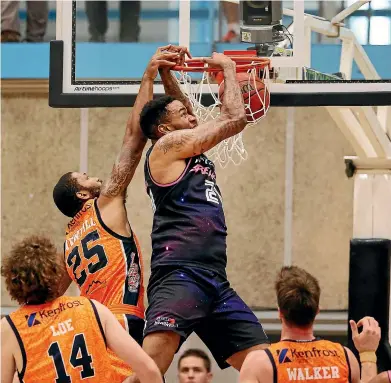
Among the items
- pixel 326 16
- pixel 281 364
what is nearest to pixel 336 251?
pixel 326 16

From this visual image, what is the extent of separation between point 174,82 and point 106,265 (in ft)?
3.84

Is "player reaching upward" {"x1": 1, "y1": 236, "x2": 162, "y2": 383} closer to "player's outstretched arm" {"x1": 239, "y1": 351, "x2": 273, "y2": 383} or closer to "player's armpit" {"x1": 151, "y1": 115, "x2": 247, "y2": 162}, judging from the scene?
"player's outstretched arm" {"x1": 239, "y1": 351, "x2": 273, "y2": 383}

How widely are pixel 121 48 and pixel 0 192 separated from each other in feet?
6.71

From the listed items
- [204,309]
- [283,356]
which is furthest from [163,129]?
[283,356]

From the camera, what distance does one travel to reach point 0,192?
34.0 feet

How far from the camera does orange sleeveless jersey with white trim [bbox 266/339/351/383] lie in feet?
13.9

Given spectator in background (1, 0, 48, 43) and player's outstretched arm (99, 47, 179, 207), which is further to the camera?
spectator in background (1, 0, 48, 43)

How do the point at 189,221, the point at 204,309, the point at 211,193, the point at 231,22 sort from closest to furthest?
1. the point at 204,309
2. the point at 189,221
3. the point at 211,193
4. the point at 231,22

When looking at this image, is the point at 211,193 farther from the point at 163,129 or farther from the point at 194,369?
the point at 194,369

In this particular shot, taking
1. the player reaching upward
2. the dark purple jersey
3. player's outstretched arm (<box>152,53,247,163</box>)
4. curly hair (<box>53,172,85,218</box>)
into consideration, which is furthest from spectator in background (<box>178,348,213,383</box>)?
the player reaching upward

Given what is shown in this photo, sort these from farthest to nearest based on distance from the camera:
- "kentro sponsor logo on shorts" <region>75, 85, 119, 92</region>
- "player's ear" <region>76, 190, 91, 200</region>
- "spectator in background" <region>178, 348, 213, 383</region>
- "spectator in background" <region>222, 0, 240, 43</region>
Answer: "spectator in background" <region>222, 0, 240, 43</region> < "spectator in background" <region>178, 348, 213, 383</region> < "kentro sponsor logo on shorts" <region>75, 85, 119, 92</region> < "player's ear" <region>76, 190, 91, 200</region>

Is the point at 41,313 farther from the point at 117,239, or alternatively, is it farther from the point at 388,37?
the point at 388,37

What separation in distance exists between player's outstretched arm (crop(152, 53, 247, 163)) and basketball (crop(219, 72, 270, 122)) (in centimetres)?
43

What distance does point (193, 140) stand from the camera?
515 centimetres
